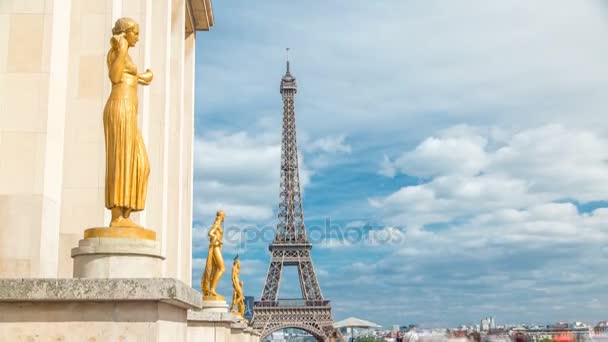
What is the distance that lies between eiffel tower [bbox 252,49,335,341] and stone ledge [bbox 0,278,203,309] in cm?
8077

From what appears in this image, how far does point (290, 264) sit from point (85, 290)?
91691 millimetres

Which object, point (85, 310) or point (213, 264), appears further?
point (213, 264)

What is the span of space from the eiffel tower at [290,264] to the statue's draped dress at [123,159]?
80.1 m

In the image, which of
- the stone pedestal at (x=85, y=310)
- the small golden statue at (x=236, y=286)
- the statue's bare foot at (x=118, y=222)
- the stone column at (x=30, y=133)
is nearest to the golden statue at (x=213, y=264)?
the small golden statue at (x=236, y=286)

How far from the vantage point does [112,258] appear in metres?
7.80

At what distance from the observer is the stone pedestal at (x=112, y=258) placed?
307 inches

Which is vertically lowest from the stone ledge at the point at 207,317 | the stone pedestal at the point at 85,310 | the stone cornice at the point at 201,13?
the stone pedestal at the point at 85,310

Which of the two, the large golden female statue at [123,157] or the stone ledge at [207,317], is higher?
the large golden female statue at [123,157]

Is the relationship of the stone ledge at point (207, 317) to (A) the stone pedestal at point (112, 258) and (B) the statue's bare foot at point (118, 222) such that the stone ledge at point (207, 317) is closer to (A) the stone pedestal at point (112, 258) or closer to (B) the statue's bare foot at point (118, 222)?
(B) the statue's bare foot at point (118, 222)

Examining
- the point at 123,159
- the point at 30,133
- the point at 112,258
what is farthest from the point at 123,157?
the point at 30,133

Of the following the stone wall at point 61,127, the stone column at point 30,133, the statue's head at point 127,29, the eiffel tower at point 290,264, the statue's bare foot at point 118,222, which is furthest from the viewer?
the eiffel tower at point 290,264

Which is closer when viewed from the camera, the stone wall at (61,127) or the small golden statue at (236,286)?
the stone wall at (61,127)

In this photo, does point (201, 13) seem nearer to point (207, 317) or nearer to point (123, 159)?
point (207, 317)

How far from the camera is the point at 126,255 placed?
7.88 m
